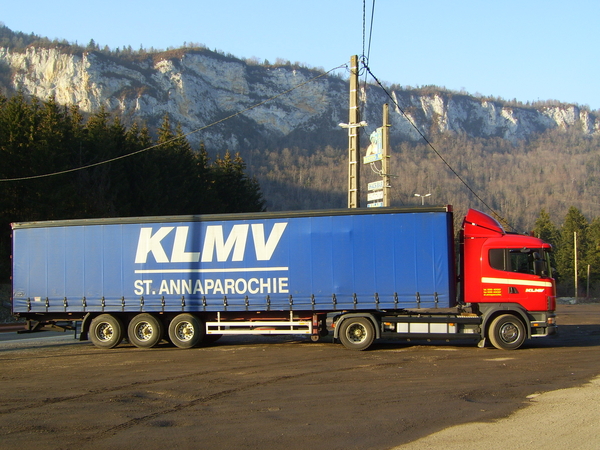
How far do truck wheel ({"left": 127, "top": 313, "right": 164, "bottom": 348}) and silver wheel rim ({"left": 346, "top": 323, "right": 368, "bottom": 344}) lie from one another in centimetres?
510

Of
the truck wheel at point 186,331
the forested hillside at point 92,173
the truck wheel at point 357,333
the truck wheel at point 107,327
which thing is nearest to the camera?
the truck wheel at point 357,333

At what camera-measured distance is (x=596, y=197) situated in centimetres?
15475

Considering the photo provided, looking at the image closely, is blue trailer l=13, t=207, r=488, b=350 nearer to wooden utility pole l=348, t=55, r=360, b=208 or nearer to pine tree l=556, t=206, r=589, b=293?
wooden utility pole l=348, t=55, r=360, b=208

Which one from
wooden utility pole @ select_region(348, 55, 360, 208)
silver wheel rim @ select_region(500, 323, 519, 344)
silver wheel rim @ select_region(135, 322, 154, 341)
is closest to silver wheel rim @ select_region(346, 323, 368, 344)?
silver wheel rim @ select_region(500, 323, 519, 344)

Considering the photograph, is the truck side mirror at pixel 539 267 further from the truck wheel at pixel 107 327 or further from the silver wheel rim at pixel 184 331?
the truck wheel at pixel 107 327

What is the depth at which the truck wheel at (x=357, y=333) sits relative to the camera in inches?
595

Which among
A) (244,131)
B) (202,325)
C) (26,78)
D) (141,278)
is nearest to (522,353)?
(202,325)

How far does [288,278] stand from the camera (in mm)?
15289

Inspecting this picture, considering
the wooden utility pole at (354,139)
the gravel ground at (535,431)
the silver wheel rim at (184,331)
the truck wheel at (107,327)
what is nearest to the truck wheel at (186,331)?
the silver wheel rim at (184,331)

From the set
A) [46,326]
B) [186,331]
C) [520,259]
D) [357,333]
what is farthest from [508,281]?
[46,326]

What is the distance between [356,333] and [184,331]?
464cm

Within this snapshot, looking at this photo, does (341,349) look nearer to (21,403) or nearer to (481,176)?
(21,403)

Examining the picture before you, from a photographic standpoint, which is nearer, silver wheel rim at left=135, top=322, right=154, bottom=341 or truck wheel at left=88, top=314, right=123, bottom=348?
silver wheel rim at left=135, top=322, right=154, bottom=341

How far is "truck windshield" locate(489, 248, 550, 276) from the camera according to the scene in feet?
49.1
